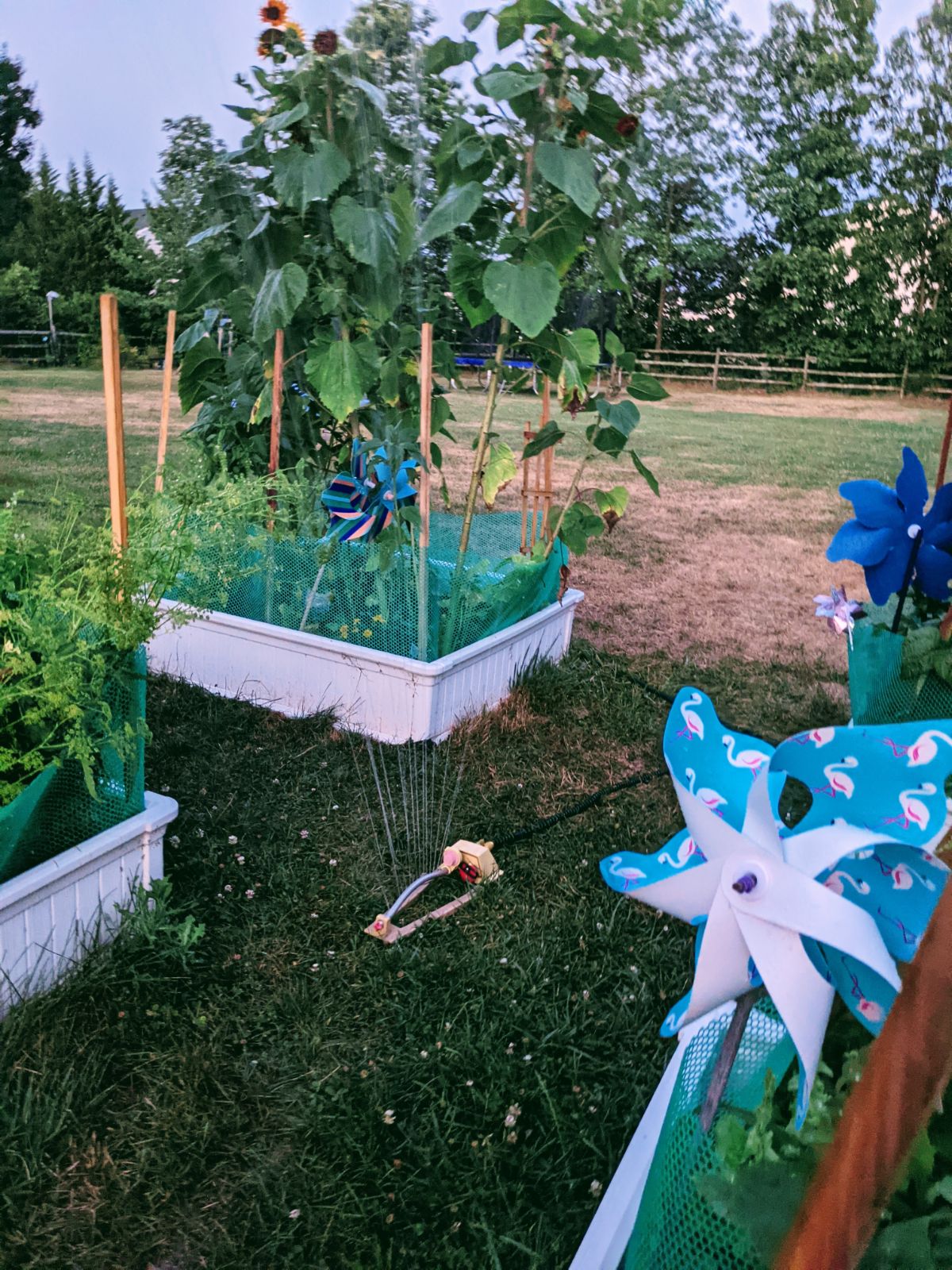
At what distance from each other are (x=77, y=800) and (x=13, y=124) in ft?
4.23

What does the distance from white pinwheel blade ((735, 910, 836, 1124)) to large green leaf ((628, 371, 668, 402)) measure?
1.59 metres

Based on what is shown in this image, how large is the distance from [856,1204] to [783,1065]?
578 millimetres

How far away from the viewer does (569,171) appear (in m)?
1.70

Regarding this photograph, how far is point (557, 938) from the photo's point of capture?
1390mm

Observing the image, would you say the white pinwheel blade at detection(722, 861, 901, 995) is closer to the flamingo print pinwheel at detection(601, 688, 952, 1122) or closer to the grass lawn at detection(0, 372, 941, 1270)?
the flamingo print pinwheel at detection(601, 688, 952, 1122)

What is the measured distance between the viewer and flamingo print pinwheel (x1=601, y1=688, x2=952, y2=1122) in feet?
2.01

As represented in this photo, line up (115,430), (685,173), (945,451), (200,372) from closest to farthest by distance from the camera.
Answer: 1. (115,430)
2. (945,451)
3. (200,372)
4. (685,173)

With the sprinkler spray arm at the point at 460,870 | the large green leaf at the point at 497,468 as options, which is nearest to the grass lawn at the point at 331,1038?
the sprinkler spray arm at the point at 460,870

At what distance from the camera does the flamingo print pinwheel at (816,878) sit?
614 mm

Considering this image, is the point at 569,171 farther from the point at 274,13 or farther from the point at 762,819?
the point at 762,819

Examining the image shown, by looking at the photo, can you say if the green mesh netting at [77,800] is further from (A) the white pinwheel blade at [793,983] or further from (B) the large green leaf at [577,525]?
(B) the large green leaf at [577,525]

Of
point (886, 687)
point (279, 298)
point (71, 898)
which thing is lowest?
point (71, 898)

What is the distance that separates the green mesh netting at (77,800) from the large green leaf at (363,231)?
0.99m

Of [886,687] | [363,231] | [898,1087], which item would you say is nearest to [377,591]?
[363,231]
